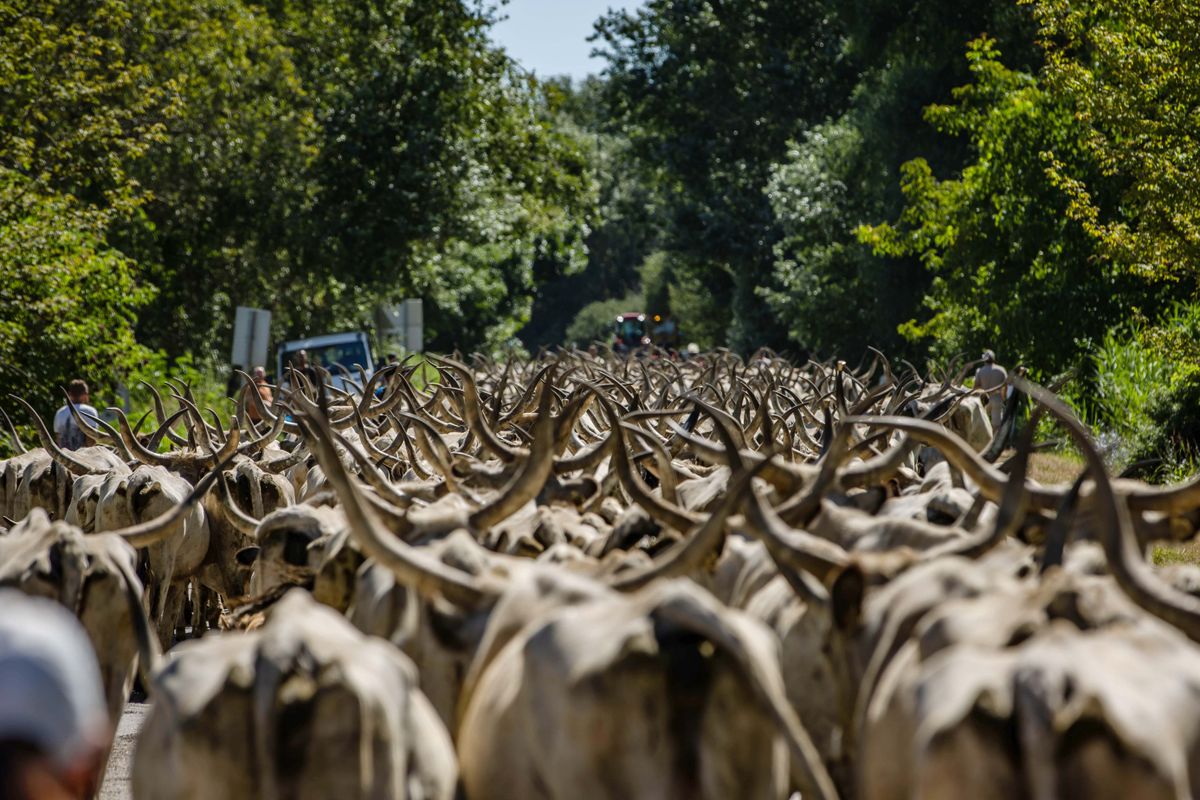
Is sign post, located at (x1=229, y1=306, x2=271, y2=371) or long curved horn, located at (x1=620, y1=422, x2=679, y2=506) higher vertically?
long curved horn, located at (x1=620, y1=422, x2=679, y2=506)

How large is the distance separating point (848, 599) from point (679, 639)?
1.51 meters

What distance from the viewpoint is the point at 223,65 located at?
38.0 meters

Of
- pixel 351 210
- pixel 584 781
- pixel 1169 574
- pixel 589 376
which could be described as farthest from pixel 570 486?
pixel 351 210

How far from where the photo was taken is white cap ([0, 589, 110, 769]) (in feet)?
9.25

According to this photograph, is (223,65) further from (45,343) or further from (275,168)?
(45,343)

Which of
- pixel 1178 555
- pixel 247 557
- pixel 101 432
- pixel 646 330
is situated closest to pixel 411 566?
pixel 247 557

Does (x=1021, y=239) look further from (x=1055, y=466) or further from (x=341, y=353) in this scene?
(x=341, y=353)

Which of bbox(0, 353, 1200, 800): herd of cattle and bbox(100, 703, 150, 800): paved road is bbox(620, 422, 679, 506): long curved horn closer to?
bbox(0, 353, 1200, 800): herd of cattle

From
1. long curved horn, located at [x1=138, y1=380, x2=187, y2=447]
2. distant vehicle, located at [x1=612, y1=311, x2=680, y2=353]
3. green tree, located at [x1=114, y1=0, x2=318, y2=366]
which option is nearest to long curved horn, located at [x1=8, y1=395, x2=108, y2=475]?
long curved horn, located at [x1=138, y1=380, x2=187, y2=447]

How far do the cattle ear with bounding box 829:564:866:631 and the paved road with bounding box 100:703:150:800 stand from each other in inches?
158

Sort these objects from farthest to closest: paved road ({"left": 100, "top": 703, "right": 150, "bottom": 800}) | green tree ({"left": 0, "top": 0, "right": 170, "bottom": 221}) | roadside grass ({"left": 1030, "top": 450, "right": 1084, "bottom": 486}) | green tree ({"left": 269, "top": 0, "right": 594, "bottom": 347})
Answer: green tree ({"left": 269, "top": 0, "right": 594, "bottom": 347})
green tree ({"left": 0, "top": 0, "right": 170, "bottom": 221})
roadside grass ({"left": 1030, "top": 450, "right": 1084, "bottom": 486})
paved road ({"left": 100, "top": 703, "right": 150, "bottom": 800})

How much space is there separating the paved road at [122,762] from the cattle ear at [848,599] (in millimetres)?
4006

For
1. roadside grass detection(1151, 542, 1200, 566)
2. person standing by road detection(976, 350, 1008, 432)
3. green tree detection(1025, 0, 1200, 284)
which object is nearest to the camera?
roadside grass detection(1151, 542, 1200, 566)

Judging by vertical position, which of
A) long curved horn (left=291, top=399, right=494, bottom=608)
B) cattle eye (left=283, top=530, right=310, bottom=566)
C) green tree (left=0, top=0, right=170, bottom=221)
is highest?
green tree (left=0, top=0, right=170, bottom=221)
